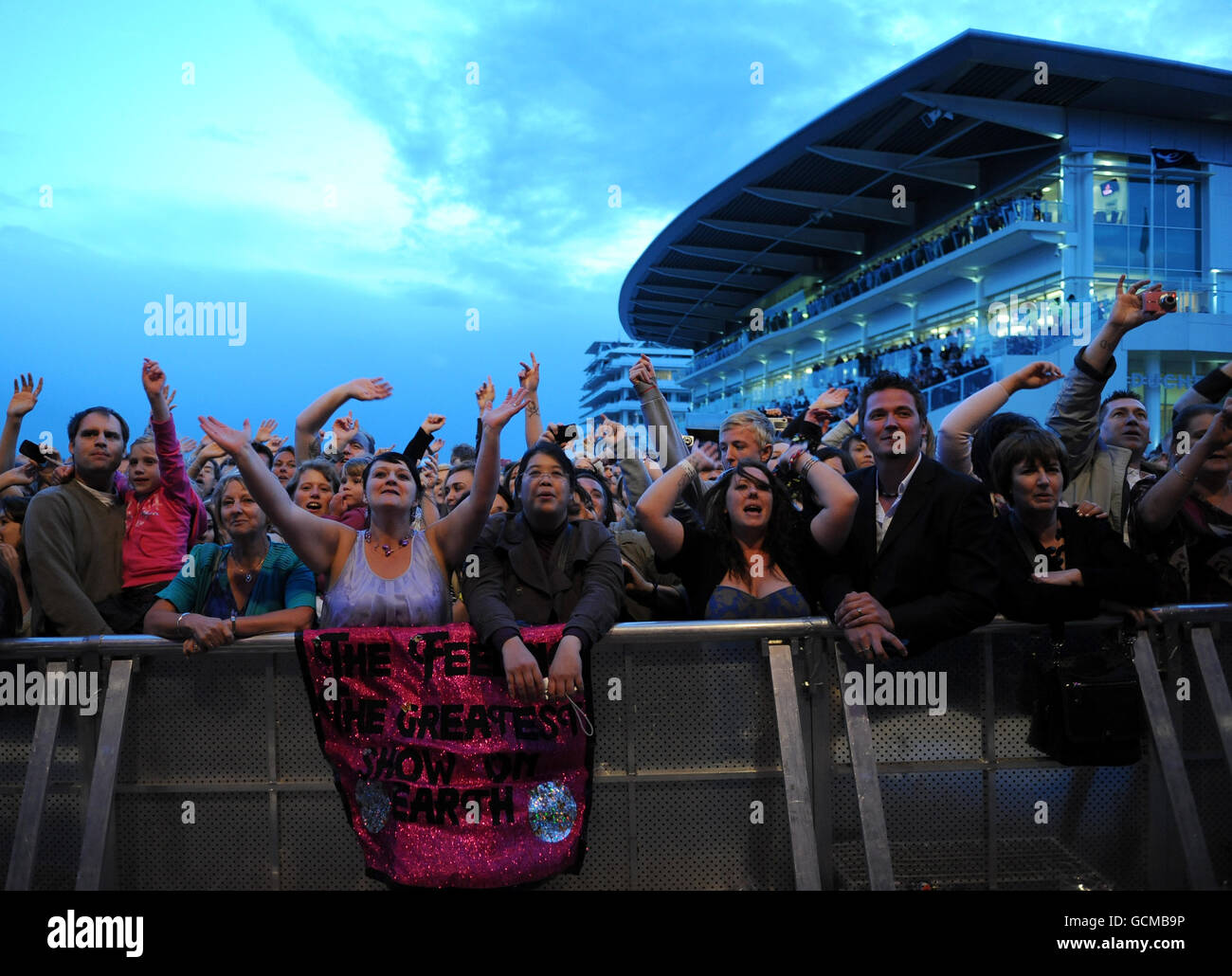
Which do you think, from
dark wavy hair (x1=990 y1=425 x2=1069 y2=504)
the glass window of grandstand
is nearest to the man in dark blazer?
dark wavy hair (x1=990 y1=425 x2=1069 y2=504)

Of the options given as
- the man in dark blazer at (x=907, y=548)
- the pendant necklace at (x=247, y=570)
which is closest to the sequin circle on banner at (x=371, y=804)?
the pendant necklace at (x=247, y=570)

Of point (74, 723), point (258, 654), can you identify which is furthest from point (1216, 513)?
point (74, 723)

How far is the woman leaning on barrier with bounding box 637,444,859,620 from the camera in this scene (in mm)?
3576

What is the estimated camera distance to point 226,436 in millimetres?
3525

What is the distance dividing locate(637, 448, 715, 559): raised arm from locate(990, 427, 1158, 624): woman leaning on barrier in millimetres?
1322

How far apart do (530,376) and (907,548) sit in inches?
79.3

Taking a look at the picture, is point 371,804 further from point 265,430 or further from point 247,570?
point 265,430

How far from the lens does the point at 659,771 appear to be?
325 centimetres

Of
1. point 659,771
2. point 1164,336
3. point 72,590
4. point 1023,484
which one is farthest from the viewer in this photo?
point 1164,336

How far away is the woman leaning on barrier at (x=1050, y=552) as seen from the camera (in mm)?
3262

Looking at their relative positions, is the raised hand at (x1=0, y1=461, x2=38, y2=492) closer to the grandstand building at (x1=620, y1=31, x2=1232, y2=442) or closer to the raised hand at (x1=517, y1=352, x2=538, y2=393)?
the raised hand at (x1=517, y1=352, x2=538, y2=393)

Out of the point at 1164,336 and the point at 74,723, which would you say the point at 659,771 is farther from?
the point at 1164,336

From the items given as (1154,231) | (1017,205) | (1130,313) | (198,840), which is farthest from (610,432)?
(1154,231)
